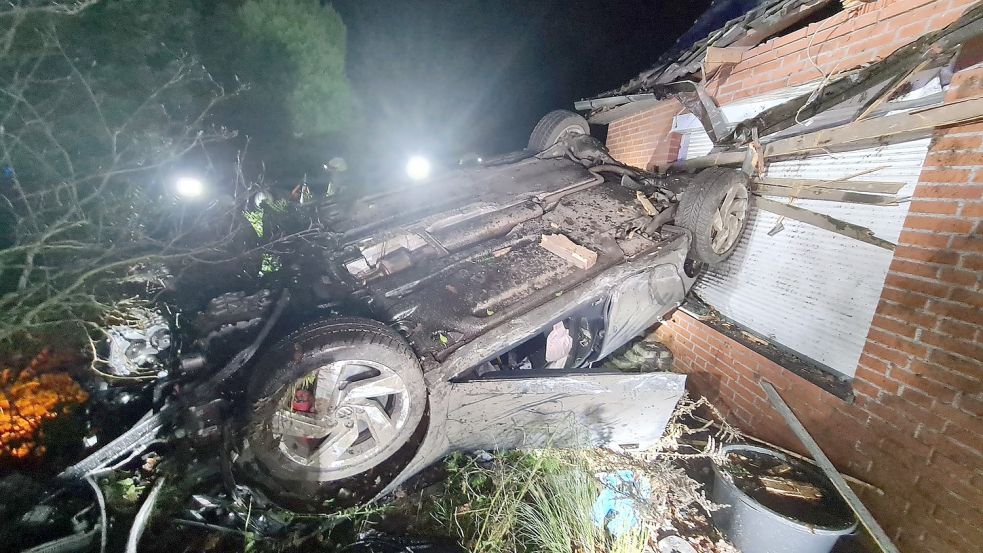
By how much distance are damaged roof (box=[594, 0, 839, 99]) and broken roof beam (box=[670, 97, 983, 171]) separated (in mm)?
1039

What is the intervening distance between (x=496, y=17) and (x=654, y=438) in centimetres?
1309

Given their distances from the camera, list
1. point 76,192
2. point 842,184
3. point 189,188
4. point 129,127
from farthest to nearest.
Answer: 1. point 129,127
2. point 189,188
3. point 76,192
4. point 842,184

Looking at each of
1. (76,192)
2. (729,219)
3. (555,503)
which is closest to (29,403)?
(76,192)

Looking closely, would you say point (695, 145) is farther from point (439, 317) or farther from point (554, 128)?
point (439, 317)

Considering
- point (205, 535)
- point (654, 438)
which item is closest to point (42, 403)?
point (205, 535)

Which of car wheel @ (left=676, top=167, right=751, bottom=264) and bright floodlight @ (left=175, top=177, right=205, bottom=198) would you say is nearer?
car wheel @ (left=676, top=167, right=751, bottom=264)

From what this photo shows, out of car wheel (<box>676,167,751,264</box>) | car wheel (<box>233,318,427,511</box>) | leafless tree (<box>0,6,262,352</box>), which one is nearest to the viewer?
car wheel (<box>233,318,427,511</box>)

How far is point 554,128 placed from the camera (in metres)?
4.97

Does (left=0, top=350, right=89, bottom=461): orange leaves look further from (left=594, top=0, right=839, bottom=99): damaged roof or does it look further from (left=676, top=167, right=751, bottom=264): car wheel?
(left=594, top=0, right=839, bottom=99): damaged roof

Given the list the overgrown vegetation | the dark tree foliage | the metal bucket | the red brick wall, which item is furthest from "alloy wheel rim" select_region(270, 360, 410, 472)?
the red brick wall

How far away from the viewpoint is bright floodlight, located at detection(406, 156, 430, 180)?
4084mm

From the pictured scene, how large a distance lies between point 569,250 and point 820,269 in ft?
7.23

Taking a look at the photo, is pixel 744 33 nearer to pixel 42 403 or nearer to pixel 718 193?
pixel 718 193

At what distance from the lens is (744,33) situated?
3.64 m
